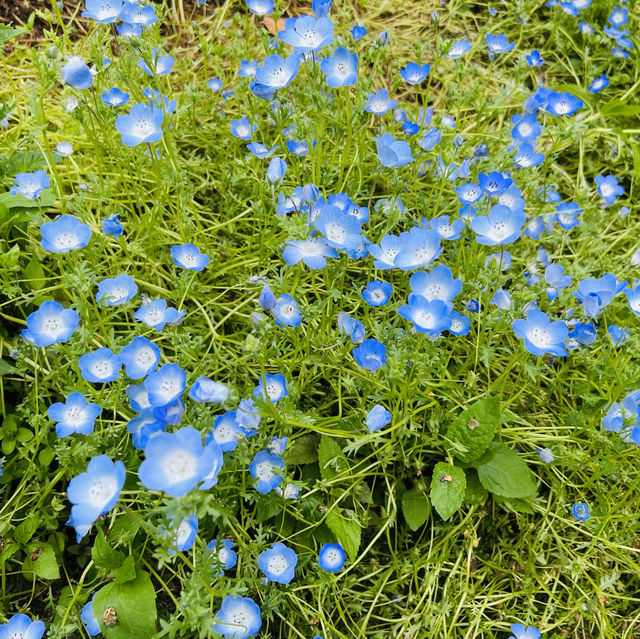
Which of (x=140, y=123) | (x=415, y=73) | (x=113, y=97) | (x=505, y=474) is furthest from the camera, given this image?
(x=415, y=73)

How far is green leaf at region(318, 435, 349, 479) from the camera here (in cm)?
177

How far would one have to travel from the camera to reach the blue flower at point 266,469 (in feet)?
5.39

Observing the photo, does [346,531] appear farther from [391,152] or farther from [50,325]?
[391,152]

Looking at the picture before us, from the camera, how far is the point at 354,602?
1836 millimetres

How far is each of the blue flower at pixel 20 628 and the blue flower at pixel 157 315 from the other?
A: 0.86 meters

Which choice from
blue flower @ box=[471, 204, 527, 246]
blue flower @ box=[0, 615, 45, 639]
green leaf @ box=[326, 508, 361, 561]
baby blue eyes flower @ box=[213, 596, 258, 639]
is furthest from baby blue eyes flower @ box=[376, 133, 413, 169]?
blue flower @ box=[0, 615, 45, 639]

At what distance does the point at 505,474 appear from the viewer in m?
1.88

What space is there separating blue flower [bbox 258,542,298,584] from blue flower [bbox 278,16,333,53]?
1508mm

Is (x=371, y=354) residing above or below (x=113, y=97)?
below

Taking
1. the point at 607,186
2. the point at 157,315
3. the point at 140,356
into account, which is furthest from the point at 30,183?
the point at 607,186

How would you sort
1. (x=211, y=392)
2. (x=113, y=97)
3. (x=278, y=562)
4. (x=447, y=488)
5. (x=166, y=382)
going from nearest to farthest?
(x=211, y=392), (x=166, y=382), (x=278, y=562), (x=447, y=488), (x=113, y=97)

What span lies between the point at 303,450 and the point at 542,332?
825mm

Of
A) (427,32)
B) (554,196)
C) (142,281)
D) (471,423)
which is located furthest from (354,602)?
(427,32)

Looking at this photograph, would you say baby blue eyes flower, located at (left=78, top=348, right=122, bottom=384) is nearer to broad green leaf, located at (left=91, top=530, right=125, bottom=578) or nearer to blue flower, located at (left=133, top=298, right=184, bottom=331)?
blue flower, located at (left=133, top=298, right=184, bottom=331)
